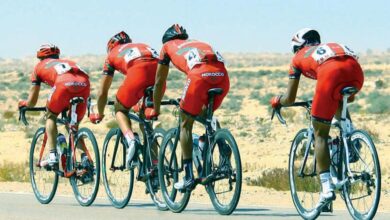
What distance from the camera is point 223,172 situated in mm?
11875

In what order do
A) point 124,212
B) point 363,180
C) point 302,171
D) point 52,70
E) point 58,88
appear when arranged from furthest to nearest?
1. point 52,70
2. point 58,88
3. point 124,212
4. point 302,171
5. point 363,180

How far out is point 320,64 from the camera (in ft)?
35.9

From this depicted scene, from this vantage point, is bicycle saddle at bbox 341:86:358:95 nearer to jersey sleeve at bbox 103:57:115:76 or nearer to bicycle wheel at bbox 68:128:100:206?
jersey sleeve at bbox 103:57:115:76

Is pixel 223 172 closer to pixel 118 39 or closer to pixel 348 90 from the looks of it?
pixel 348 90

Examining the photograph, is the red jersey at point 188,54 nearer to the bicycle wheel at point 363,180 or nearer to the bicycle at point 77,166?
the bicycle at point 77,166

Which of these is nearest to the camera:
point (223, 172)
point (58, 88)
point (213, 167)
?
point (223, 172)

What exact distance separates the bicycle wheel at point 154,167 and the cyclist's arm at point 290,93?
226 cm

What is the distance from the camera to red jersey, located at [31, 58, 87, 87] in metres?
14.6

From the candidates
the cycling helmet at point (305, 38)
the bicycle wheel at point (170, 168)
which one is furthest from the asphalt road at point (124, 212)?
the cycling helmet at point (305, 38)

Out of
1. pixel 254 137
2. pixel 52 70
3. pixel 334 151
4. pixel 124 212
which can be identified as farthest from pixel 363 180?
pixel 254 137

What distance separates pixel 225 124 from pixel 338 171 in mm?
26729

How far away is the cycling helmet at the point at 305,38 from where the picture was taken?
11.5 m

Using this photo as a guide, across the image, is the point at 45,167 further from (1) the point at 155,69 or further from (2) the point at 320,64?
(2) the point at 320,64

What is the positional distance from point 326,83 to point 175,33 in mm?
2712
